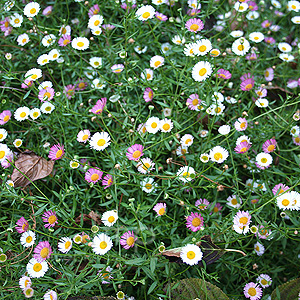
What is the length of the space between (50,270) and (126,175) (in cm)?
61

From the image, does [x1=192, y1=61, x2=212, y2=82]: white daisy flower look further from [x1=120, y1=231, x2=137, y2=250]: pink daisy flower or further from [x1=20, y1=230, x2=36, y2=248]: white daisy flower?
[x1=20, y1=230, x2=36, y2=248]: white daisy flower

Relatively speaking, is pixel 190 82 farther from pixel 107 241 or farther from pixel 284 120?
pixel 107 241

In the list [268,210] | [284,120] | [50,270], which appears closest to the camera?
[50,270]

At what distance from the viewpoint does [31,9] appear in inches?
87.5

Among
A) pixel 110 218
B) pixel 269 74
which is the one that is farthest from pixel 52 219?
pixel 269 74

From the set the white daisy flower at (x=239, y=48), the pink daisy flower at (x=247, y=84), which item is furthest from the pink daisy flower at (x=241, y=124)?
the white daisy flower at (x=239, y=48)

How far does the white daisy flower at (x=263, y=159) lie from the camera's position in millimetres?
1848

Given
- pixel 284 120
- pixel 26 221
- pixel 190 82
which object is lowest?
pixel 26 221

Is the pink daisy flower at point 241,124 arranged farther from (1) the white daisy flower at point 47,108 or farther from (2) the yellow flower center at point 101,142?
Answer: (1) the white daisy flower at point 47,108

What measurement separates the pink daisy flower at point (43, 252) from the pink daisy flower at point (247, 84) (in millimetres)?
1420

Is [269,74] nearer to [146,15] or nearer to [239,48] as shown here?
[239,48]

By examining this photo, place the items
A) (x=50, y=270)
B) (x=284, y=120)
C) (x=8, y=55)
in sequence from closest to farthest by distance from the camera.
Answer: (x=50, y=270), (x=284, y=120), (x=8, y=55)

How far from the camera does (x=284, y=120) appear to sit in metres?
1.94

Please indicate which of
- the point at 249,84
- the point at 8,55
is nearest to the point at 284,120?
the point at 249,84
